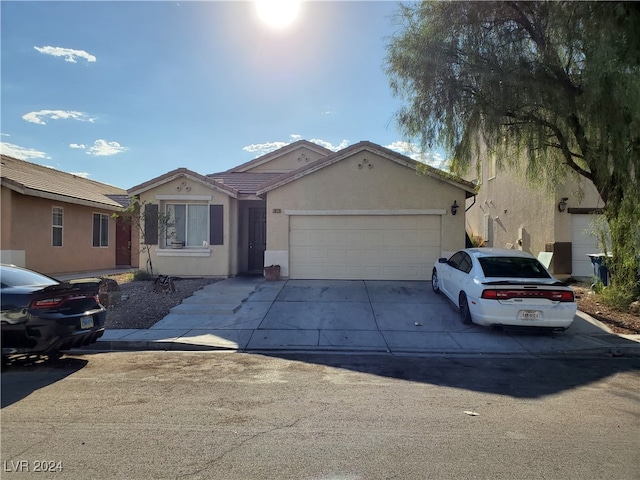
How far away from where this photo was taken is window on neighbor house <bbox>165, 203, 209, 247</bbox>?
13547 millimetres

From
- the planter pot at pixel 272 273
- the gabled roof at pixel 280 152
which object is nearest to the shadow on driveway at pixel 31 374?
the planter pot at pixel 272 273

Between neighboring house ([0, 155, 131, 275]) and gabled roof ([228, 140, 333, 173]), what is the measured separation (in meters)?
5.98

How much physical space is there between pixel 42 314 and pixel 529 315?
8.15 metres

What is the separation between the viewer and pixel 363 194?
1284 centimetres

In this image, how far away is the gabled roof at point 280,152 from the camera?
64.0 feet

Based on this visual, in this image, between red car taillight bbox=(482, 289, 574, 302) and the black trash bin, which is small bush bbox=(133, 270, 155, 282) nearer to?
red car taillight bbox=(482, 289, 574, 302)

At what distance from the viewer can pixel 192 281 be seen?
507 inches

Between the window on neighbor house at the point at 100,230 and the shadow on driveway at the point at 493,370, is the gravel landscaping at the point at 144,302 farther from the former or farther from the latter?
the window on neighbor house at the point at 100,230

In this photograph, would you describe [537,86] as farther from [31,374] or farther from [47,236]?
[47,236]

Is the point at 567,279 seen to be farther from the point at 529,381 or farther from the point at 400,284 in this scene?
the point at 529,381

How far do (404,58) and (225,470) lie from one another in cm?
982

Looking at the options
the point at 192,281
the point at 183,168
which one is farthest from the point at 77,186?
the point at 192,281

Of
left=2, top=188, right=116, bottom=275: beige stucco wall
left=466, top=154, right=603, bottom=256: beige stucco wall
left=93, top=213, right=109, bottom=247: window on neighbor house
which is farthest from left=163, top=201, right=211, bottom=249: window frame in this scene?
left=466, top=154, right=603, bottom=256: beige stucco wall

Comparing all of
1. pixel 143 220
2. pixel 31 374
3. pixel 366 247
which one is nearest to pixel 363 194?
pixel 366 247
